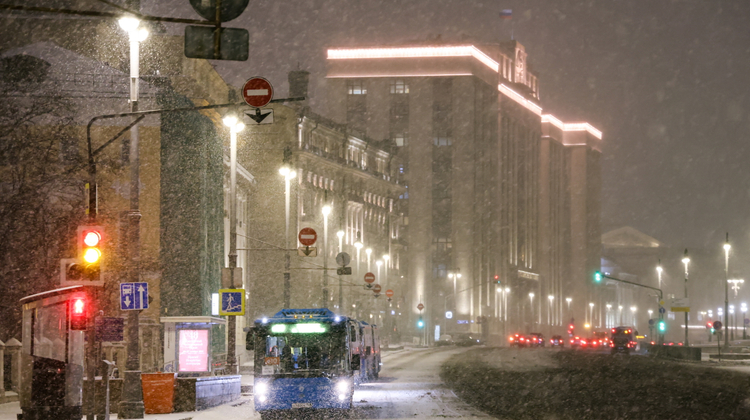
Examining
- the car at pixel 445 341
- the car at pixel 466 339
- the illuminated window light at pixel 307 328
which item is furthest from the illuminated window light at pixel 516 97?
the illuminated window light at pixel 307 328

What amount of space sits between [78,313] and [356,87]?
143m

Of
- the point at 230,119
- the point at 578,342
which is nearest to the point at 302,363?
the point at 230,119

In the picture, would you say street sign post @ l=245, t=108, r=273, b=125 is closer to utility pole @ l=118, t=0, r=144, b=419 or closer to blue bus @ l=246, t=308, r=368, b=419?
utility pole @ l=118, t=0, r=144, b=419

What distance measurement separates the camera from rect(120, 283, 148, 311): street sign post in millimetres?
22094

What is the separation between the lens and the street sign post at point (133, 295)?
72.5 feet

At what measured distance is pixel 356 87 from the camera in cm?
15938

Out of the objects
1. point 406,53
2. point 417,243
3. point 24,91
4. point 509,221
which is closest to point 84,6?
point 24,91

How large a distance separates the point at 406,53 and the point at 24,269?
123874 mm

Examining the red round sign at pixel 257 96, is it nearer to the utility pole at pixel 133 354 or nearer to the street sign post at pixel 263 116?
the street sign post at pixel 263 116

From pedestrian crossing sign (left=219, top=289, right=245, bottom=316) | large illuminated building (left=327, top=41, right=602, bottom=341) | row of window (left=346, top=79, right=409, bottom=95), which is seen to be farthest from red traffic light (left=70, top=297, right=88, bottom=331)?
row of window (left=346, top=79, right=409, bottom=95)

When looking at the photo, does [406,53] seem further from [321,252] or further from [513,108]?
[321,252]

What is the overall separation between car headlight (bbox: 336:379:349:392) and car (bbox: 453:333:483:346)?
95.9 m

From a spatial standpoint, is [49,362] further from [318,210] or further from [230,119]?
[318,210]

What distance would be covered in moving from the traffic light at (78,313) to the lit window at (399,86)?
141059mm
